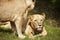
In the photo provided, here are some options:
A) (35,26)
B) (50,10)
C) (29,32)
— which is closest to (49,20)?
(50,10)

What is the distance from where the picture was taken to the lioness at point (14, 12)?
281 inches

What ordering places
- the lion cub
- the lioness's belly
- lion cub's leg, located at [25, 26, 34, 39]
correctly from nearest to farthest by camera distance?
the lioness's belly, the lion cub, lion cub's leg, located at [25, 26, 34, 39]

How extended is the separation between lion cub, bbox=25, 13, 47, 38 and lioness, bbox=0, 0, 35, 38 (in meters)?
0.25

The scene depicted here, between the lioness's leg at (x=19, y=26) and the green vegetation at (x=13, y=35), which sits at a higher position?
the lioness's leg at (x=19, y=26)

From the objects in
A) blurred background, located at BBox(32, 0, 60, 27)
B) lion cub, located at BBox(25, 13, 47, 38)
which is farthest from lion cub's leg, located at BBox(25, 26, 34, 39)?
blurred background, located at BBox(32, 0, 60, 27)

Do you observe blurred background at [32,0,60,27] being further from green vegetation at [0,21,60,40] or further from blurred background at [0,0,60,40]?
green vegetation at [0,21,60,40]

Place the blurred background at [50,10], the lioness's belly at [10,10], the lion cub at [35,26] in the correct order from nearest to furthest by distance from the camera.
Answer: the lioness's belly at [10,10] → the lion cub at [35,26] → the blurred background at [50,10]

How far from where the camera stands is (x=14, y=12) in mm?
7230

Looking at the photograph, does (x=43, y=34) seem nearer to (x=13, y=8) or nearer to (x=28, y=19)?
(x=28, y=19)

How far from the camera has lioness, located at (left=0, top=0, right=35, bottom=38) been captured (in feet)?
23.4

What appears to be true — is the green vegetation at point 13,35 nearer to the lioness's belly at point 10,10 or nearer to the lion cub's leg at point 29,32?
the lion cub's leg at point 29,32

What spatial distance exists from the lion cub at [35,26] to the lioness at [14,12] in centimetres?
25

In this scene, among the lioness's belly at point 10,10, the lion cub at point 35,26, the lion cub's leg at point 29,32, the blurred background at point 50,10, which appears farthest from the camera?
the blurred background at point 50,10

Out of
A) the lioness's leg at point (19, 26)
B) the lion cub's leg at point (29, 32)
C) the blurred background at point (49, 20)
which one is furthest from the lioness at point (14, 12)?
the blurred background at point (49, 20)
